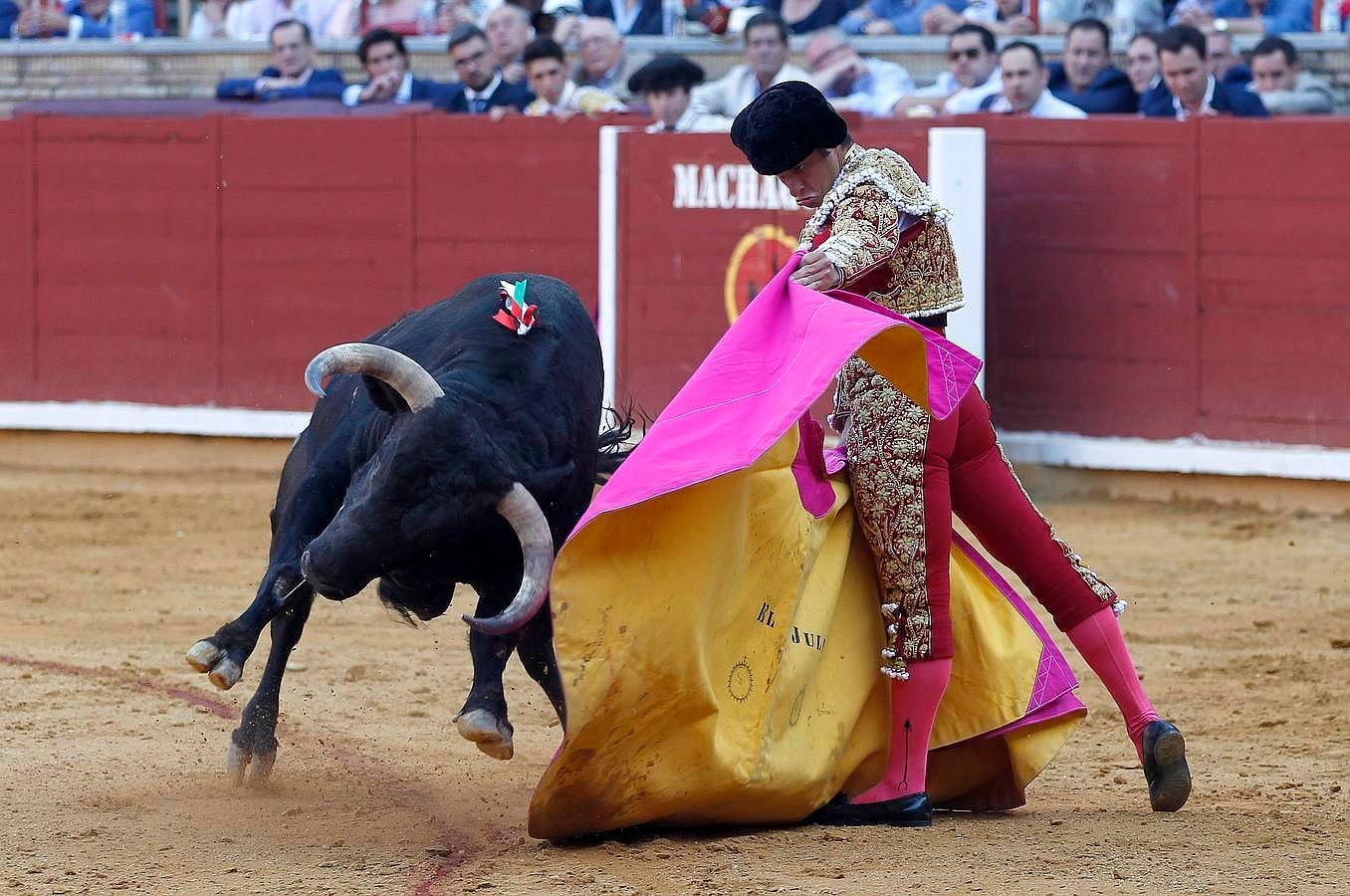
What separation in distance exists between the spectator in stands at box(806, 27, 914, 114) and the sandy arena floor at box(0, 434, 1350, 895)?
1898mm

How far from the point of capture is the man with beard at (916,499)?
3.00 meters

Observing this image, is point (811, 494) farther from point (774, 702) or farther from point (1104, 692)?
point (1104, 692)

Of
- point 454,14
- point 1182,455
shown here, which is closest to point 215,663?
point 1182,455

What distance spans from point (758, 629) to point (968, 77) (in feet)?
15.5

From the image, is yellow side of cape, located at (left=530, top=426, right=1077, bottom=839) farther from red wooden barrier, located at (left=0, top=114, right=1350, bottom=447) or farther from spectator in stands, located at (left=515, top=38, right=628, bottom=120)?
spectator in stands, located at (left=515, top=38, right=628, bottom=120)

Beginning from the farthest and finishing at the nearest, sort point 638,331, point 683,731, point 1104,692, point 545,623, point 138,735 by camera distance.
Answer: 1. point 638,331
2. point 1104,692
3. point 138,735
4. point 545,623
5. point 683,731

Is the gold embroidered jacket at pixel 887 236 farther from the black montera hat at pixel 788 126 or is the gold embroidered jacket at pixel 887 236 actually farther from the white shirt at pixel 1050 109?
the white shirt at pixel 1050 109

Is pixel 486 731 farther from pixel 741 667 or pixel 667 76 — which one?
pixel 667 76

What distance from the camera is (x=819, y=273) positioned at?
2.92m

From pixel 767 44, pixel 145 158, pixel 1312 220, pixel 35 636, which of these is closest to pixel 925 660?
pixel 35 636

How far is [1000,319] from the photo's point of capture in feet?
23.2

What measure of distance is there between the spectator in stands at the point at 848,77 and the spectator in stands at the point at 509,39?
1.19 m

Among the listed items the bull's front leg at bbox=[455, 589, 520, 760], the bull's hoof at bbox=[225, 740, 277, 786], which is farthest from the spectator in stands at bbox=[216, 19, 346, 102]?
the bull's front leg at bbox=[455, 589, 520, 760]

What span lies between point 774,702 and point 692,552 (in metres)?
0.30
